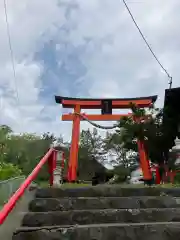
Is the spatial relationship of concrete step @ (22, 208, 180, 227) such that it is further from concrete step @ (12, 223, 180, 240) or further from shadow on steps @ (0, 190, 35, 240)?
concrete step @ (12, 223, 180, 240)

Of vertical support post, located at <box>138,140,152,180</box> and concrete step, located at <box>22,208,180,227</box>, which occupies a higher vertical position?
vertical support post, located at <box>138,140,152,180</box>

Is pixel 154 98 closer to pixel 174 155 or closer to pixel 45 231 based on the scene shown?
pixel 174 155

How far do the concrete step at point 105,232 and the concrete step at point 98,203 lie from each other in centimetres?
87

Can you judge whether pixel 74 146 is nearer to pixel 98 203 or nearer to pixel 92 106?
pixel 92 106

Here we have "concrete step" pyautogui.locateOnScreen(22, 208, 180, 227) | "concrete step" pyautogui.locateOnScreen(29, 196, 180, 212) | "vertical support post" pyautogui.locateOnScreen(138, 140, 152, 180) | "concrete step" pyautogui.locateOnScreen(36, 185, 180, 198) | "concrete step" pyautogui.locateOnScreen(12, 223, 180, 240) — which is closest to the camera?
"concrete step" pyautogui.locateOnScreen(12, 223, 180, 240)

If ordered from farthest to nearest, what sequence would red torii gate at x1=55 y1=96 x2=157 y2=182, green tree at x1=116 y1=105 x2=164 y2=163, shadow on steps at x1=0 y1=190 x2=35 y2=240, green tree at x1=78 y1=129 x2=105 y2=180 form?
green tree at x1=78 y1=129 x2=105 y2=180 < red torii gate at x1=55 y1=96 x2=157 y2=182 < green tree at x1=116 y1=105 x2=164 y2=163 < shadow on steps at x1=0 y1=190 x2=35 y2=240

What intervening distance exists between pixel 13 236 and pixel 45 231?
0.94 feet

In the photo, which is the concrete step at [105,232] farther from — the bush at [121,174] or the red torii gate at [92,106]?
the bush at [121,174]

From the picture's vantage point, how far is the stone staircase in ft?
10.5

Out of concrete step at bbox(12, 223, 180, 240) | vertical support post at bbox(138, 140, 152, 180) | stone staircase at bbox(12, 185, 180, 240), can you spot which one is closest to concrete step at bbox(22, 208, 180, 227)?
stone staircase at bbox(12, 185, 180, 240)

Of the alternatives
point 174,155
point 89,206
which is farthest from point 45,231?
point 174,155

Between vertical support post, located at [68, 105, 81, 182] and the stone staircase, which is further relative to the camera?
vertical support post, located at [68, 105, 81, 182]

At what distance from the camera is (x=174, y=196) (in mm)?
4707

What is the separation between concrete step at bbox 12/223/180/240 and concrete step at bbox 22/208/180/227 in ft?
1.52
